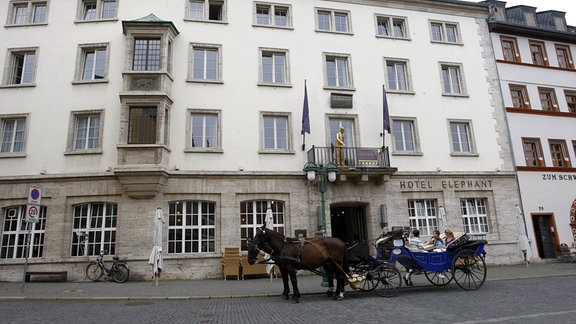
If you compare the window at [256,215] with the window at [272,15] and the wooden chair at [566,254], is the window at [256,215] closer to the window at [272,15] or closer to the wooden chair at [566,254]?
the window at [272,15]

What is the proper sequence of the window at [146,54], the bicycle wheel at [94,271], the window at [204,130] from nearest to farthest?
the bicycle wheel at [94,271], the window at [146,54], the window at [204,130]

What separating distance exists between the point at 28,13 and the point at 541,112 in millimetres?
28014

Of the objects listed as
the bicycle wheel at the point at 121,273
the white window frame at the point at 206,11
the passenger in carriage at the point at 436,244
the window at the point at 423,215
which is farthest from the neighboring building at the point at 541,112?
the bicycle wheel at the point at 121,273

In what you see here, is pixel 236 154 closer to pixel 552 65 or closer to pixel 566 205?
pixel 566 205

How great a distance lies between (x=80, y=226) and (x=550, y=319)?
16.4 meters

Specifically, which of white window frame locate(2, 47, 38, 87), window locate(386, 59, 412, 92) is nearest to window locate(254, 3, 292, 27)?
window locate(386, 59, 412, 92)

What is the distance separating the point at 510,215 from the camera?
19.4 meters

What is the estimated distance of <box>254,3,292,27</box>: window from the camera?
1942cm

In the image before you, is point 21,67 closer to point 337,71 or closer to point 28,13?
point 28,13

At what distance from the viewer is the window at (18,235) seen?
15.5 metres

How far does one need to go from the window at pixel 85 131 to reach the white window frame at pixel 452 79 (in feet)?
58.1

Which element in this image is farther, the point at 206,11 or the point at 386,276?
the point at 206,11

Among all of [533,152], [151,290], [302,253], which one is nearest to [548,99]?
[533,152]

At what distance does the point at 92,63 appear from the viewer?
57.4 ft
